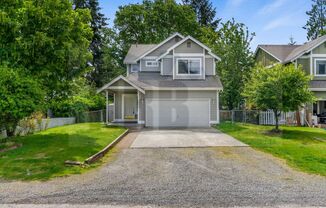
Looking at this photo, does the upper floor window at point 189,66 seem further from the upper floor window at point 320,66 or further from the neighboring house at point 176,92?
the upper floor window at point 320,66

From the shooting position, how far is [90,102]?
29.0 metres

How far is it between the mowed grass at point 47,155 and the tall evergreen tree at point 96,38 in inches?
1202

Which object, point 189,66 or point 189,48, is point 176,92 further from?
point 189,48

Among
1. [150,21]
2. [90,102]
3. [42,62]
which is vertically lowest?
[90,102]

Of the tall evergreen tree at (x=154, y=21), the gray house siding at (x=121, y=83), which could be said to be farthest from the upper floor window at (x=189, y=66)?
the tall evergreen tree at (x=154, y=21)

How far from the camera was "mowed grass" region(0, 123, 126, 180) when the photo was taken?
953cm

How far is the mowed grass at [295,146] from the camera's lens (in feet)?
34.6

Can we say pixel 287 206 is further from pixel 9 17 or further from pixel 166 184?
pixel 9 17

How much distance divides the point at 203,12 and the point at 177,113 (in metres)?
34.3

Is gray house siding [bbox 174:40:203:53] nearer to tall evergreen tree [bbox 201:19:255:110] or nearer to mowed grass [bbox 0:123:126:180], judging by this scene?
tall evergreen tree [bbox 201:19:255:110]

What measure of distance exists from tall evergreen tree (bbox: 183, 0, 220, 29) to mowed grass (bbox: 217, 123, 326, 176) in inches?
1427

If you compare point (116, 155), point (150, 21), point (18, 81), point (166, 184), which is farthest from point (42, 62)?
point (150, 21)

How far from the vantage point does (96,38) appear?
47.2 meters

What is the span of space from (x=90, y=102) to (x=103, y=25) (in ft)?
74.9
